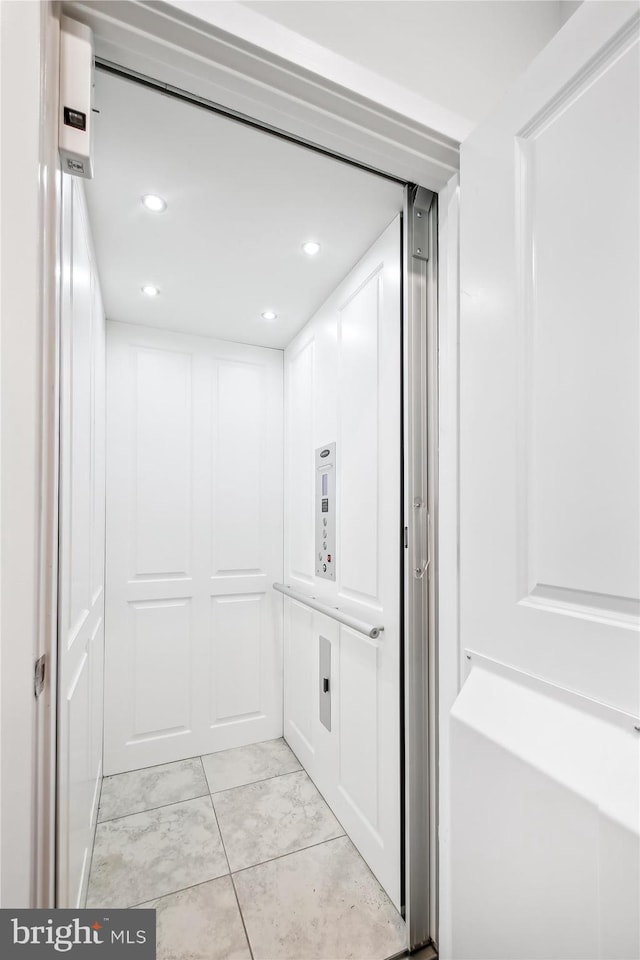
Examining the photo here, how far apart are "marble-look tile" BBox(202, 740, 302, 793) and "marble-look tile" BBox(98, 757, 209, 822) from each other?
6cm

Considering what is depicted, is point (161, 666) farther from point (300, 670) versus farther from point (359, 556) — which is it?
point (359, 556)

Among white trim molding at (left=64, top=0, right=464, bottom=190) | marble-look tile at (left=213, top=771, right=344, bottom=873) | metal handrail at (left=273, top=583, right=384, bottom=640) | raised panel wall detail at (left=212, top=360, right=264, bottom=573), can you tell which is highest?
white trim molding at (left=64, top=0, right=464, bottom=190)

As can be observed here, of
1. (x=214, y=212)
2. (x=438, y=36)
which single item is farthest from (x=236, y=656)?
(x=438, y=36)

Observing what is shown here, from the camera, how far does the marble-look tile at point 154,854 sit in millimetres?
1549

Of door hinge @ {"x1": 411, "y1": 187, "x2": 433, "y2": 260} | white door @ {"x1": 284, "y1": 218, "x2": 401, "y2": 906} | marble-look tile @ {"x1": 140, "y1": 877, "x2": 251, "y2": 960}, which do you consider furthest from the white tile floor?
door hinge @ {"x1": 411, "y1": 187, "x2": 433, "y2": 260}

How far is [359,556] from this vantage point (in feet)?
5.69

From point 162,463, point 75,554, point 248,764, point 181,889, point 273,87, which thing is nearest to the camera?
point 273,87

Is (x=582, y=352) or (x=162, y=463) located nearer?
(x=582, y=352)

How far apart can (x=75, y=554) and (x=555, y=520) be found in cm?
117

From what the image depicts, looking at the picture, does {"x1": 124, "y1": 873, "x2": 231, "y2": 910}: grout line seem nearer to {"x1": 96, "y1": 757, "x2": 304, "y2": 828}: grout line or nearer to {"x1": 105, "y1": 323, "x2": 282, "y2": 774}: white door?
{"x1": 96, "y1": 757, "x2": 304, "y2": 828}: grout line

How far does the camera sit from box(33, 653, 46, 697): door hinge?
0.70 metres

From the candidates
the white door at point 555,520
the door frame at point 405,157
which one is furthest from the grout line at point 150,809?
the white door at point 555,520

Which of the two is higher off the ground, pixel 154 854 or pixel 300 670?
pixel 300 670

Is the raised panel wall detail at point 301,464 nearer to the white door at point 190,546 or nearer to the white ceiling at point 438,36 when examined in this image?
the white door at point 190,546
